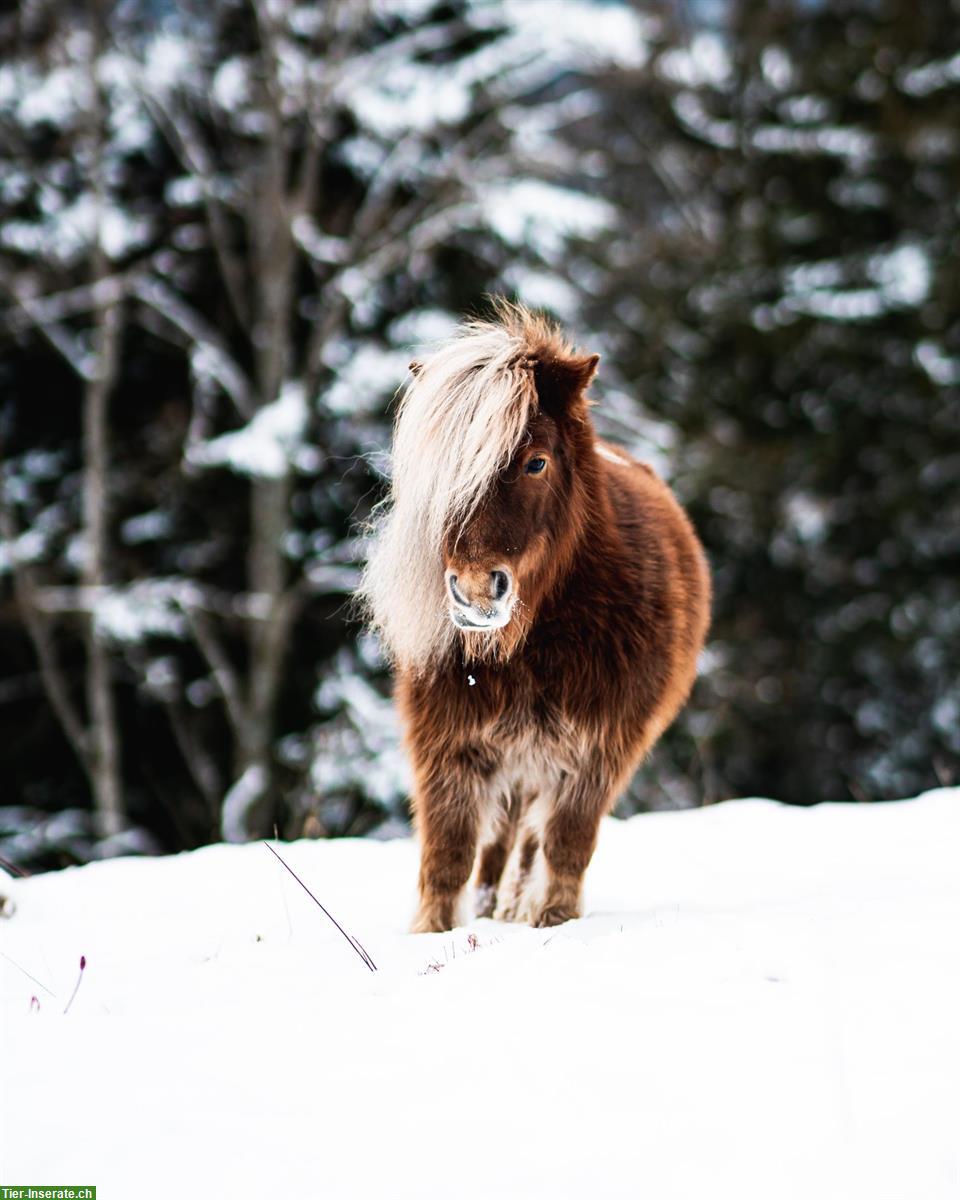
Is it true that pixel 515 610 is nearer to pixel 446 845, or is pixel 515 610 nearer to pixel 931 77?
pixel 446 845

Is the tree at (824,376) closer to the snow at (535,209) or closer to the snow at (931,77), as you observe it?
the snow at (931,77)

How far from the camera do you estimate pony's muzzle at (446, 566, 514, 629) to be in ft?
10.9

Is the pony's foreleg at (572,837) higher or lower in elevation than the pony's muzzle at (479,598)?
lower

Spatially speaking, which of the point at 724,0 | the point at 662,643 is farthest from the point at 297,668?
the point at 724,0

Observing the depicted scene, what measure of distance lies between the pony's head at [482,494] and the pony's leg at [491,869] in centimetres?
103

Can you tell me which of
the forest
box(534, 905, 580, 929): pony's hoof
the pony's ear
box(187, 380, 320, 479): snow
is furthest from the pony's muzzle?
box(187, 380, 320, 479): snow

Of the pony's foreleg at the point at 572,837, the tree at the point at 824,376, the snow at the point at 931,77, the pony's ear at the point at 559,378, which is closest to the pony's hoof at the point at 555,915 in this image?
the pony's foreleg at the point at 572,837

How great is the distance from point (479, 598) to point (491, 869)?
5.58 ft

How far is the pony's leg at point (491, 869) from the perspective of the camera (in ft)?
15.1

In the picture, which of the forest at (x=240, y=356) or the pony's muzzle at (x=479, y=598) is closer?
the pony's muzzle at (x=479, y=598)

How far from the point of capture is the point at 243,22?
1171cm

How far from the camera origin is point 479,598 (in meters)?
3.34

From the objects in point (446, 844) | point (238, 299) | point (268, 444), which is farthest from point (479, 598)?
point (238, 299)

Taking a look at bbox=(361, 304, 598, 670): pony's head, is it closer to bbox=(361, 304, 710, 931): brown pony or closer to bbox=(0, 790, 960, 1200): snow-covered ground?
bbox=(361, 304, 710, 931): brown pony
